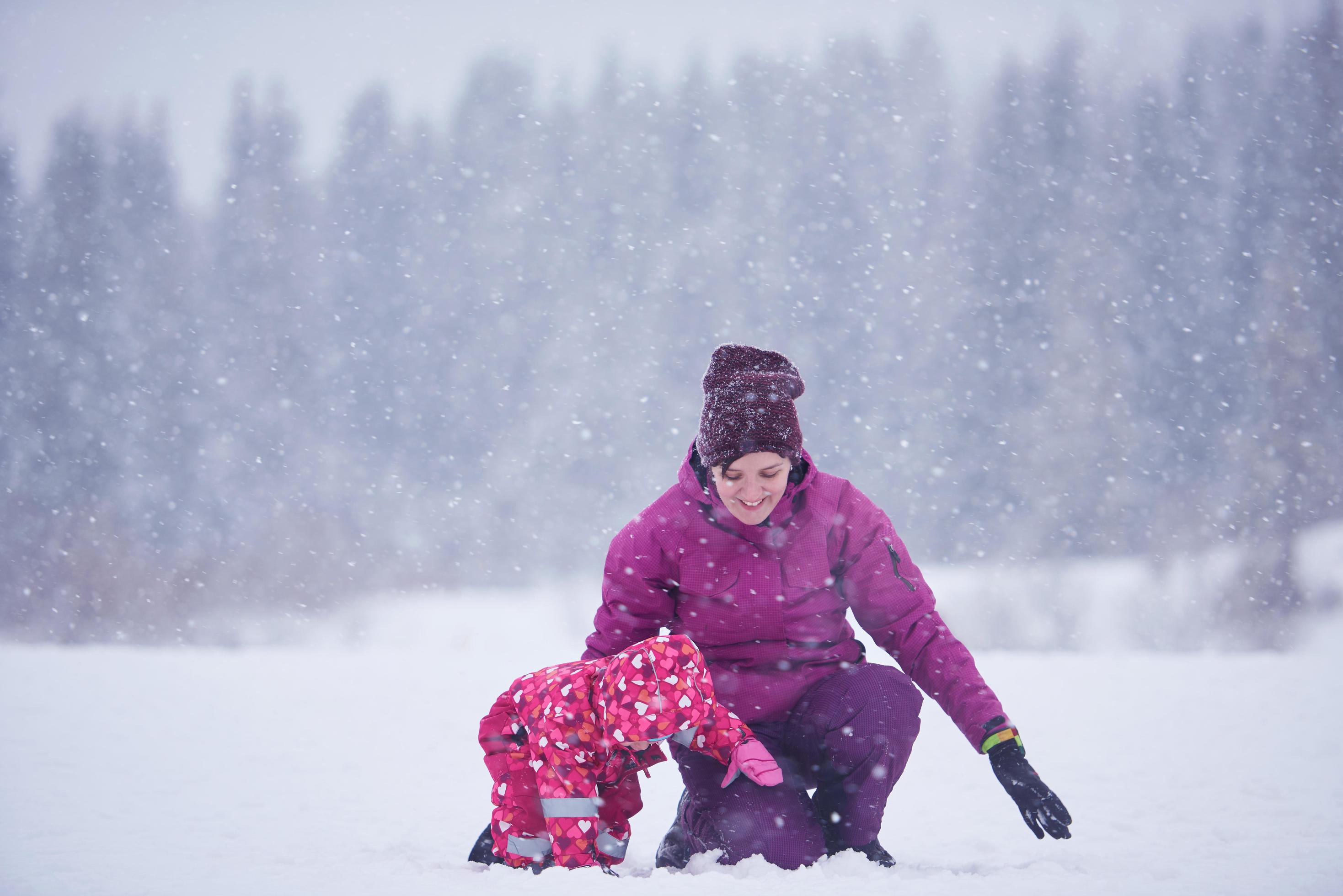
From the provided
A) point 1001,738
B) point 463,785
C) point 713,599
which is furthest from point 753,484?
point 463,785

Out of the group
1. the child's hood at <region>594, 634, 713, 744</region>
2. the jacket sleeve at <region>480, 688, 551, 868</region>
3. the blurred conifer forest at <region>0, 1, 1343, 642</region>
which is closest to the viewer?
the child's hood at <region>594, 634, 713, 744</region>

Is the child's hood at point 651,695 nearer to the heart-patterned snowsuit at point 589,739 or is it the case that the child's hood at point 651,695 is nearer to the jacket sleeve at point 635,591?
the heart-patterned snowsuit at point 589,739

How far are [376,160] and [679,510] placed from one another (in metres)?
14.7

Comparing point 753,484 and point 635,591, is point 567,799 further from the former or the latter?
point 753,484

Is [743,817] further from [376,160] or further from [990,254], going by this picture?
[376,160]

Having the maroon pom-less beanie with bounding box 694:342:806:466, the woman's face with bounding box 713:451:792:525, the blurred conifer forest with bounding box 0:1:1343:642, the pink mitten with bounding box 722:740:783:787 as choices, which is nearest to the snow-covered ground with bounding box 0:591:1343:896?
the pink mitten with bounding box 722:740:783:787

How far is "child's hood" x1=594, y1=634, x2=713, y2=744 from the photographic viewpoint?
5.90 feet

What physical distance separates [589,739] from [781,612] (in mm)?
578

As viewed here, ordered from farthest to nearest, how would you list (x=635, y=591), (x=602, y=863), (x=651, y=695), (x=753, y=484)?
1. (x=635, y=591)
2. (x=753, y=484)
3. (x=602, y=863)
4. (x=651, y=695)

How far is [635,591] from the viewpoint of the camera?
7.23 ft

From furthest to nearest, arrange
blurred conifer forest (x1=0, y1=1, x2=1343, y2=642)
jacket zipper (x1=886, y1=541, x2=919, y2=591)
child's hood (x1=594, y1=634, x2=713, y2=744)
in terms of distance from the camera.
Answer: blurred conifer forest (x1=0, y1=1, x2=1343, y2=642)
jacket zipper (x1=886, y1=541, x2=919, y2=591)
child's hood (x1=594, y1=634, x2=713, y2=744)

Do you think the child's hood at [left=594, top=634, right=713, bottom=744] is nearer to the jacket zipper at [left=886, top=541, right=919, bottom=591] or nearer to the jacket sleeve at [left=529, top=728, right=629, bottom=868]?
the jacket sleeve at [left=529, top=728, right=629, bottom=868]

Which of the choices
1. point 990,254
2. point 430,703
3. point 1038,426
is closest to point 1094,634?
point 1038,426

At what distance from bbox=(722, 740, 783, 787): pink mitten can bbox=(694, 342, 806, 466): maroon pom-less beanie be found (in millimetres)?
644
